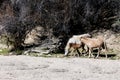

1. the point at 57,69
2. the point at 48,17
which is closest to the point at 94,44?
the point at 48,17

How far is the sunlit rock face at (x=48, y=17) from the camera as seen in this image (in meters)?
21.7

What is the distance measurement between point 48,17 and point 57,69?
22.7 feet

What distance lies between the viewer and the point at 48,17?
21969mm

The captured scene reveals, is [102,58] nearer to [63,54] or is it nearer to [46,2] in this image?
[63,54]

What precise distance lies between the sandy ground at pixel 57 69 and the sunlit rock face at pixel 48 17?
4051 millimetres

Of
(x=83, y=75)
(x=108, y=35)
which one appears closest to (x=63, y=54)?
(x=108, y=35)

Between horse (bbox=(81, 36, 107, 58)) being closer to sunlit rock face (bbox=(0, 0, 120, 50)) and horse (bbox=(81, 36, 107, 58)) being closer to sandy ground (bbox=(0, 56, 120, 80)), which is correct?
sandy ground (bbox=(0, 56, 120, 80))

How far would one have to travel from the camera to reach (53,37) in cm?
2198

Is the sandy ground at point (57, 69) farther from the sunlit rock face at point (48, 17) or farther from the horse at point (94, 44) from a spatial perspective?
the sunlit rock face at point (48, 17)

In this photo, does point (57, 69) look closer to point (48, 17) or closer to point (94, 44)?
point (94, 44)

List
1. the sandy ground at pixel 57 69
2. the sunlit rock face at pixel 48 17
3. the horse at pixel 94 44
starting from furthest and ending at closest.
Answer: the sunlit rock face at pixel 48 17, the horse at pixel 94 44, the sandy ground at pixel 57 69

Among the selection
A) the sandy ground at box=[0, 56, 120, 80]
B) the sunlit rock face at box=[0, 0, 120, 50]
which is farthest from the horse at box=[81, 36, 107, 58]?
the sunlit rock face at box=[0, 0, 120, 50]

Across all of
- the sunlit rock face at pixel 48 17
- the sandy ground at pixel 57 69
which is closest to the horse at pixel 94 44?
the sandy ground at pixel 57 69

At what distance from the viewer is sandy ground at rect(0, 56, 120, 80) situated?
13.9 m
